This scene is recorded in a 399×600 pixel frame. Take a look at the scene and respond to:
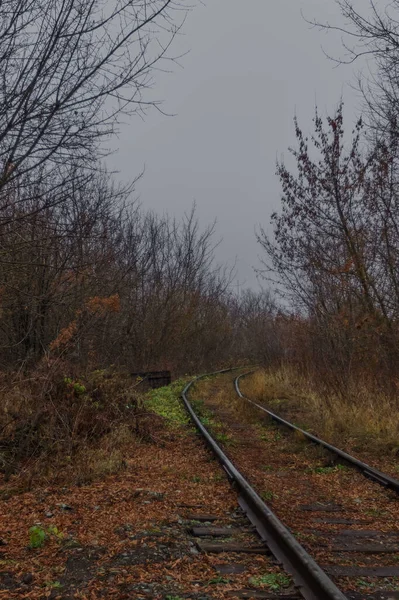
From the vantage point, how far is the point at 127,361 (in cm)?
2466

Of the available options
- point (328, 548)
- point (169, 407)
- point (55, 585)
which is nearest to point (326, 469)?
point (328, 548)

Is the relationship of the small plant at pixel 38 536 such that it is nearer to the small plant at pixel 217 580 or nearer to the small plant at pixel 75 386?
the small plant at pixel 217 580

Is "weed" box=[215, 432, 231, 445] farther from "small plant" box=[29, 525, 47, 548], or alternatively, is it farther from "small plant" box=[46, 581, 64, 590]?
"small plant" box=[46, 581, 64, 590]

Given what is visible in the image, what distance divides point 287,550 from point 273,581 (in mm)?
444

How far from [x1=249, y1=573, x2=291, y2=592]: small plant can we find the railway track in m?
0.07

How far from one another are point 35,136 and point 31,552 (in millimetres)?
3996

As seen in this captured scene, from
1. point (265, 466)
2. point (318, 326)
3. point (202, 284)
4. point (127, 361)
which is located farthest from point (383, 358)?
point (202, 284)

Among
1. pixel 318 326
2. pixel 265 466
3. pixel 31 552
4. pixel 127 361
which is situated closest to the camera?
pixel 31 552

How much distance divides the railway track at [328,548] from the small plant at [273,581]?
7 cm

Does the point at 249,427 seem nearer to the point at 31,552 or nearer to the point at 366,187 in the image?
the point at 366,187

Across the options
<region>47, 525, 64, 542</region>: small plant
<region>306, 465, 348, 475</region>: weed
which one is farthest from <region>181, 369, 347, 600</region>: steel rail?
<region>47, 525, 64, 542</region>: small plant

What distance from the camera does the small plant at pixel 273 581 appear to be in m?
3.79

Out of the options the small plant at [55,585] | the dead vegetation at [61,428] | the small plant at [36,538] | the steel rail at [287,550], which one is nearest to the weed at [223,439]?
the dead vegetation at [61,428]

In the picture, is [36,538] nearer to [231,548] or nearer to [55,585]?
[55,585]
